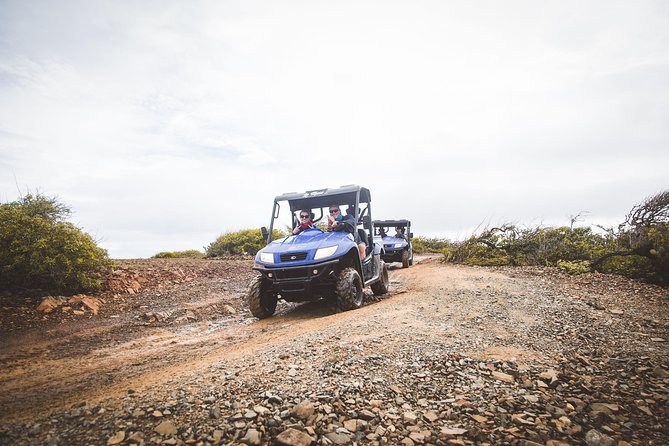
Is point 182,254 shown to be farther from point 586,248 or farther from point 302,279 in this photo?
point 586,248

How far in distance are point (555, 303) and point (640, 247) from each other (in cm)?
429

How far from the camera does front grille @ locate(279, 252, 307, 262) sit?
557 cm

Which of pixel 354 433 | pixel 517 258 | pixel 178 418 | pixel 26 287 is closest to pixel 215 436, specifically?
pixel 178 418

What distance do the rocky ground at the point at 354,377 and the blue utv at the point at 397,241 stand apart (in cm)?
753

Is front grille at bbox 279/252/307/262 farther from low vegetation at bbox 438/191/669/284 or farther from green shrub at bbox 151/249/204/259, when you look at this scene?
green shrub at bbox 151/249/204/259

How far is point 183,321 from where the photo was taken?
6008 mm

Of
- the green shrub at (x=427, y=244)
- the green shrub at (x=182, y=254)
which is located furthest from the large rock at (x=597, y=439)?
the green shrub at (x=427, y=244)

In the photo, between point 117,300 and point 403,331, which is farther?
point 117,300

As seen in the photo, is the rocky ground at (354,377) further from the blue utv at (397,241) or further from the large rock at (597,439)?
the blue utv at (397,241)

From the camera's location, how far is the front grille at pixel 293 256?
18.3 ft

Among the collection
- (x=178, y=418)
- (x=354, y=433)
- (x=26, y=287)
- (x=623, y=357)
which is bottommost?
(x=623, y=357)

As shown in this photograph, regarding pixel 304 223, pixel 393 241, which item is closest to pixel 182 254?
pixel 393 241

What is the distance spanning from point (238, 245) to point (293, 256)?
1299 centimetres

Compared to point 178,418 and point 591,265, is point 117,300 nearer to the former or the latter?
point 178,418
